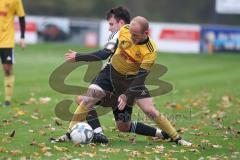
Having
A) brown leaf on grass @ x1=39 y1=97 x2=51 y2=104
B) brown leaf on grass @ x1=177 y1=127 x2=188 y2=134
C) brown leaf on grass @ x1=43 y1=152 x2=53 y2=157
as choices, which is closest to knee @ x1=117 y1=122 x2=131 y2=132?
brown leaf on grass @ x1=177 y1=127 x2=188 y2=134

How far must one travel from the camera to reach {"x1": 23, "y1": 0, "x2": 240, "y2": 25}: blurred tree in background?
58062mm

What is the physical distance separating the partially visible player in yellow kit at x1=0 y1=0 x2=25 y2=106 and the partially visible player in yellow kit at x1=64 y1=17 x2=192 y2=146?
13.2 ft

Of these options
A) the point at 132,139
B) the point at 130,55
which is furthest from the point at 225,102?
the point at 130,55

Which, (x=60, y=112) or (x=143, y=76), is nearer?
(x=143, y=76)

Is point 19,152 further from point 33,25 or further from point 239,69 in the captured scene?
point 33,25

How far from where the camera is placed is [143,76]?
30.1 feet

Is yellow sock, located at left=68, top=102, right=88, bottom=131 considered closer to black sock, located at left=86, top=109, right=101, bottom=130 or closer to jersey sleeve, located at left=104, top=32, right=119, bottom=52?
black sock, located at left=86, top=109, right=101, bottom=130

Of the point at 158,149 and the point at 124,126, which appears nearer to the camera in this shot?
the point at 158,149

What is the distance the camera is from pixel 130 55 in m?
9.27

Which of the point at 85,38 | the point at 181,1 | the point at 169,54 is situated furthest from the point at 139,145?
the point at 181,1

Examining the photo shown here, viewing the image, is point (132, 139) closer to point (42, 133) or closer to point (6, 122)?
point (42, 133)

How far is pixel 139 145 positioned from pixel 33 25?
29.4 m

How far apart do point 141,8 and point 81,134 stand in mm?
50891

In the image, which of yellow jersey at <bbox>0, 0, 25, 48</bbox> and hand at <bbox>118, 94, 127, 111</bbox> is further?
yellow jersey at <bbox>0, 0, 25, 48</bbox>
